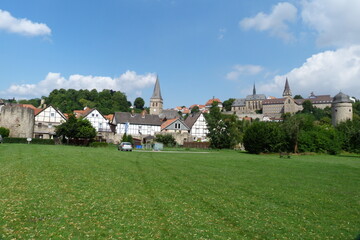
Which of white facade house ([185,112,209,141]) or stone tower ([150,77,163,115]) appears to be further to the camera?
stone tower ([150,77,163,115])

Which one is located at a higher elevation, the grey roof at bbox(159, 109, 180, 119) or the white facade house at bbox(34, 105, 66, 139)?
the grey roof at bbox(159, 109, 180, 119)

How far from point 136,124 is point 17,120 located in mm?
32127

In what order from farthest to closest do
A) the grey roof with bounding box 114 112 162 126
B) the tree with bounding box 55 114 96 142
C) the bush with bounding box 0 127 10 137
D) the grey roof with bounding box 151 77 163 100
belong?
the grey roof with bounding box 151 77 163 100, the grey roof with bounding box 114 112 162 126, the tree with bounding box 55 114 96 142, the bush with bounding box 0 127 10 137

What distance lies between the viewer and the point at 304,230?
782cm

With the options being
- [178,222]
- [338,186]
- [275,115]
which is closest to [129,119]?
[338,186]

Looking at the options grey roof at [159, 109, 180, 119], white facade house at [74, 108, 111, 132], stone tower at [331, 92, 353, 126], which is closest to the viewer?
white facade house at [74, 108, 111, 132]

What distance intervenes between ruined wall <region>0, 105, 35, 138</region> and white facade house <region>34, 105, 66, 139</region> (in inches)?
306

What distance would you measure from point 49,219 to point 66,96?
14930cm

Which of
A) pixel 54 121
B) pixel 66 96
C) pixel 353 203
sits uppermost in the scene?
pixel 66 96

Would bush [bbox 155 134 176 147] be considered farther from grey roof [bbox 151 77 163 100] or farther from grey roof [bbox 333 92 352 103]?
grey roof [bbox 151 77 163 100]

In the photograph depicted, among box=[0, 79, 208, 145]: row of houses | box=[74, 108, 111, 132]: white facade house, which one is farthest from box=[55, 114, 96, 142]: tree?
box=[74, 108, 111, 132]: white facade house

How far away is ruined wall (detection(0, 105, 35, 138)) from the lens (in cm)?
5522

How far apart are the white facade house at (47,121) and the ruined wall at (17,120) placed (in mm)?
7777

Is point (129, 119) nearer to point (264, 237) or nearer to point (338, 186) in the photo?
point (338, 186)
